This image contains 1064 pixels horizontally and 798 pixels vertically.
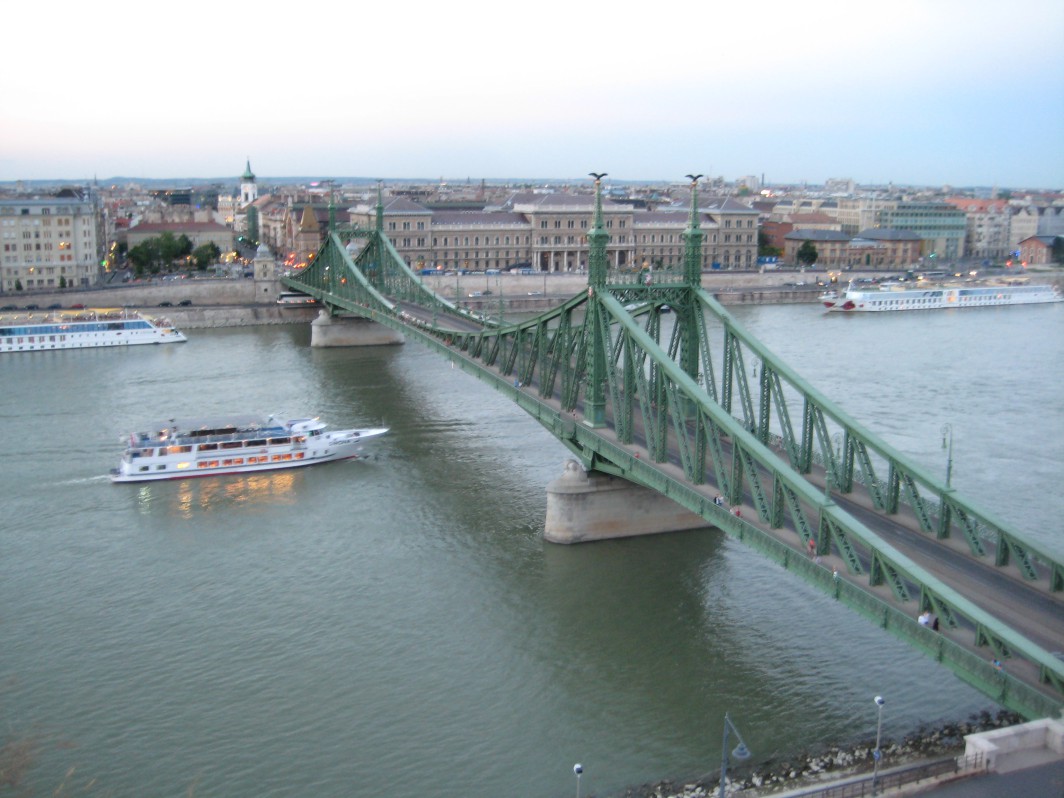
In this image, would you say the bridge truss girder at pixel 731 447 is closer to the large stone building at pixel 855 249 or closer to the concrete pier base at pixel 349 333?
the concrete pier base at pixel 349 333

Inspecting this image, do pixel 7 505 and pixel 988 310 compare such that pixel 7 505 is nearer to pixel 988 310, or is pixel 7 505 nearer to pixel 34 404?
pixel 34 404

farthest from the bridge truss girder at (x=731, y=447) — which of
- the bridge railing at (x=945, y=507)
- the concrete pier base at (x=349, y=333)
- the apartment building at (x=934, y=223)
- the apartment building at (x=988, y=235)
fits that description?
the apartment building at (x=988, y=235)

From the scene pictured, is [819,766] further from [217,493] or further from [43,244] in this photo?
[43,244]

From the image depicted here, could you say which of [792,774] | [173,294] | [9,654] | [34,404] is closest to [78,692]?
[9,654]

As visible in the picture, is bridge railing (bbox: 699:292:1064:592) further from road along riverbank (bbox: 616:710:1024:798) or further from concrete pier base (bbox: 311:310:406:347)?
concrete pier base (bbox: 311:310:406:347)

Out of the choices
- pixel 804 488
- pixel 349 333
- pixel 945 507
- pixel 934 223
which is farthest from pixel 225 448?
pixel 934 223
